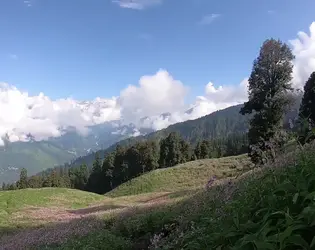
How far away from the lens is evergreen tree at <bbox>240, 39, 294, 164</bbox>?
38750 millimetres

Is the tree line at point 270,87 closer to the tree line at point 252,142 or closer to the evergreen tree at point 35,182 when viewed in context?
the tree line at point 252,142

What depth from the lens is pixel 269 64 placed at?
39.0 metres

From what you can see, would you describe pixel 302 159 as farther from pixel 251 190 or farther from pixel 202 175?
pixel 202 175

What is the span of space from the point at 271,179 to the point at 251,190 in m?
0.33

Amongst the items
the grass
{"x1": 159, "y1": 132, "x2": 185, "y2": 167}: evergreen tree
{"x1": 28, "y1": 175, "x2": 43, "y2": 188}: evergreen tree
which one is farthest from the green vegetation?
{"x1": 28, "y1": 175, "x2": 43, "y2": 188}: evergreen tree

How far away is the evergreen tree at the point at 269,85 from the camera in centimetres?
3875

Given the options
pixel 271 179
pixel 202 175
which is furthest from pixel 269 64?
pixel 271 179

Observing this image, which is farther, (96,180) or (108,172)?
(96,180)

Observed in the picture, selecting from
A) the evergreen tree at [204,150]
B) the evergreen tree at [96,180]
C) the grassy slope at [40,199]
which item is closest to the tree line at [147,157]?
the evergreen tree at [204,150]

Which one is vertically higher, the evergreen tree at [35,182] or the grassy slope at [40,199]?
the evergreen tree at [35,182]

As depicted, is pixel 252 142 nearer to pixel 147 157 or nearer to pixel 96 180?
pixel 147 157

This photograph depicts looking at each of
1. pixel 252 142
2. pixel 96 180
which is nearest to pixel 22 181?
pixel 96 180

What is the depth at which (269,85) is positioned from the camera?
128 feet

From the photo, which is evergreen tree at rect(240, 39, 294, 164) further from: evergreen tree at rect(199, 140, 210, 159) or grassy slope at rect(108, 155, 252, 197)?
evergreen tree at rect(199, 140, 210, 159)
